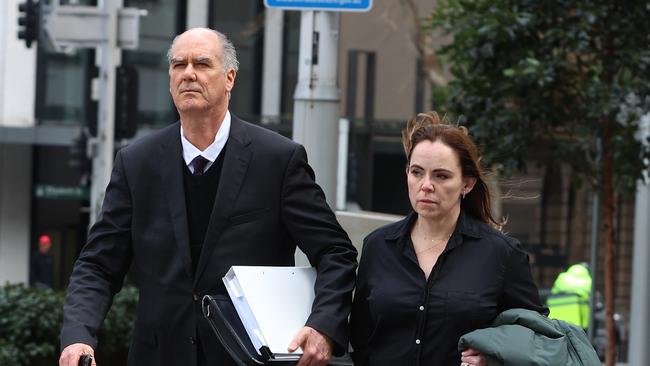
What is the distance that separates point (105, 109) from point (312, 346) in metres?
11.5

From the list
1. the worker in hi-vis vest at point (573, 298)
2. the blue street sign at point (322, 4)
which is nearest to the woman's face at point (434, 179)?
the blue street sign at point (322, 4)

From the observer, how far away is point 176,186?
15.5 feet

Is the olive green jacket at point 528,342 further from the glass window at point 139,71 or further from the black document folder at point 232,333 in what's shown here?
the glass window at point 139,71

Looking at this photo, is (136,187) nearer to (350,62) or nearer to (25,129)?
(350,62)

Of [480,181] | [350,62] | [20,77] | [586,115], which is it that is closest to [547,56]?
[586,115]

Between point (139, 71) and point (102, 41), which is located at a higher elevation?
point (102, 41)

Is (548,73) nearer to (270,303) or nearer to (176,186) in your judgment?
(176,186)

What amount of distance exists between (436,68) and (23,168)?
1015 centimetres

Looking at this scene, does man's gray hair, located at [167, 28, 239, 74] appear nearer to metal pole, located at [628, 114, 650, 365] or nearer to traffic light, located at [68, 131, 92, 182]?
metal pole, located at [628, 114, 650, 365]

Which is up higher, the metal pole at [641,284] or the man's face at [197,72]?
the man's face at [197,72]

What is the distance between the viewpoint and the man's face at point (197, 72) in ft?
15.0

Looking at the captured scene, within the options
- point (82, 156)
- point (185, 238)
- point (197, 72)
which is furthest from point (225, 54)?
point (82, 156)

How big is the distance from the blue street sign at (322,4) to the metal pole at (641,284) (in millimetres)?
4985

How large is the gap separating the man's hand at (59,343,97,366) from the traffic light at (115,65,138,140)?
36.7 feet
